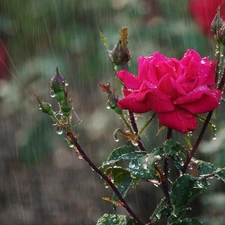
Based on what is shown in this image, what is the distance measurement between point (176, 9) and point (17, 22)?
65 centimetres

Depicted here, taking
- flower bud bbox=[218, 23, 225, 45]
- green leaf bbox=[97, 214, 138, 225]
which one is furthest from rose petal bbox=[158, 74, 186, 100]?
green leaf bbox=[97, 214, 138, 225]

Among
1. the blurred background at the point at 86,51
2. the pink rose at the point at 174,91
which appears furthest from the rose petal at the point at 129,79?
the blurred background at the point at 86,51

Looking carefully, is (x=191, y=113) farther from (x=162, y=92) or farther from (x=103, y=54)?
(x=103, y=54)

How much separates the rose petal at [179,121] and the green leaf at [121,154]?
2.7 inches

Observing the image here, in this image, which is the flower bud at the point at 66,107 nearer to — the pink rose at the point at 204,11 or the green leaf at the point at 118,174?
the green leaf at the point at 118,174

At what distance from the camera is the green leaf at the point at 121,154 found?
2.62 feet

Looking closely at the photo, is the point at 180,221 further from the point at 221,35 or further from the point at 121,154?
the point at 221,35

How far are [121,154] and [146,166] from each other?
100 millimetres

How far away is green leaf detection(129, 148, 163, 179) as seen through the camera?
76 centimetres

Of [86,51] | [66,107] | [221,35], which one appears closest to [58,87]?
[66,107]

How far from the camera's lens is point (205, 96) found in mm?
761

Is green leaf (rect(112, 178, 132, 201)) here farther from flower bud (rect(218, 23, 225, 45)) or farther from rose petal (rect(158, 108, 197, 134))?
flower bud (rect(218, 23, 225, 45))

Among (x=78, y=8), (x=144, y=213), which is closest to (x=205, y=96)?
(x=78, y=8)

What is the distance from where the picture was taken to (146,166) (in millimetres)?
768
